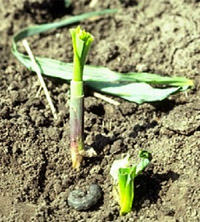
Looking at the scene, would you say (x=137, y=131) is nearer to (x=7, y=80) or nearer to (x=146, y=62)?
(x=146, y=62)

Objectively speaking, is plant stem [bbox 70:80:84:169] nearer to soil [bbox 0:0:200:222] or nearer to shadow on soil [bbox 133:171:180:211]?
soil [bbox 0:0:200:222]

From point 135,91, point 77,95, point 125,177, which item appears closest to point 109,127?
point 135,91

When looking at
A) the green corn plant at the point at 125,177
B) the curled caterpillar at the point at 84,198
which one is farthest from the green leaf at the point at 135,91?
the curled caterpillar at the point at 84,198

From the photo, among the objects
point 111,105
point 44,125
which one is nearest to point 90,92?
point 111,105

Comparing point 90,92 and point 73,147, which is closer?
point 73,147

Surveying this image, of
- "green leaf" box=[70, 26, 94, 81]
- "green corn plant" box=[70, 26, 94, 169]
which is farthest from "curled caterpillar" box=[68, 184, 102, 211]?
"green leaf" box=[70, 26, 94, 81]
